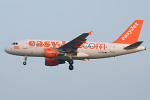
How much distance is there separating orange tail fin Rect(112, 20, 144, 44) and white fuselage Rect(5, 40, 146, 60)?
1.66 meters

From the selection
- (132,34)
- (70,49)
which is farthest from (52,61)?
(132,34)

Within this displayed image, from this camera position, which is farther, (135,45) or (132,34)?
(132,34)

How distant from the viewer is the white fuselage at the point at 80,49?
62.2 m

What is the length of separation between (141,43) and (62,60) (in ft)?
43.4

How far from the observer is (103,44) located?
63875 mm

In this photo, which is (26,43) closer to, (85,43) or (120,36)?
(85,43)

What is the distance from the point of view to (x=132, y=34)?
6638cm

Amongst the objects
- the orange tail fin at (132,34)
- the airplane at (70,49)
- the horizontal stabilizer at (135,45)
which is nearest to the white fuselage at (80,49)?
the airplane at (70,49)

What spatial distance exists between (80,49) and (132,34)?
31.7 ft

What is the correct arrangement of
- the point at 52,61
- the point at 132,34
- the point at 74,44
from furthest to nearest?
the point at 132,34
the point at 52,61
the point at 74,44

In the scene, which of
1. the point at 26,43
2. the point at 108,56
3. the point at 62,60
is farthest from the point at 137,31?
the point at 26,43

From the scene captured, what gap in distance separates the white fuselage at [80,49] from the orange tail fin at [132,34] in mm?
1665

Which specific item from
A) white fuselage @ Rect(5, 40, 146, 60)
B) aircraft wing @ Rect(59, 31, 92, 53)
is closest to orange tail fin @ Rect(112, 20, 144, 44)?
white fuselage @ Rect(5, 40, 146, 60)

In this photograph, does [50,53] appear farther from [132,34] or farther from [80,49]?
[132,34]
